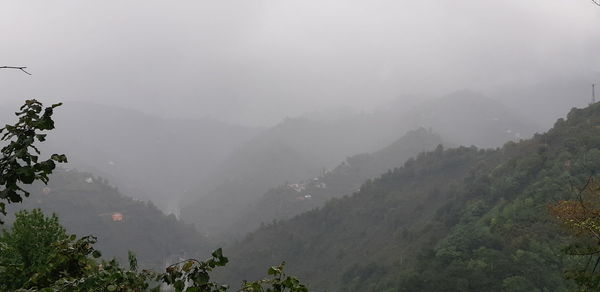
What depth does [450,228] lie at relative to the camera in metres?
69.3

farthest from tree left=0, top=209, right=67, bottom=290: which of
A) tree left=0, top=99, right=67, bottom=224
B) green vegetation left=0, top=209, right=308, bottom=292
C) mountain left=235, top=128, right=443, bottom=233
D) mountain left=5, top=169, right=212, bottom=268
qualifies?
mountain left=235, top=128, right=443, bottom=233

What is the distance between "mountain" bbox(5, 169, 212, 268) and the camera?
13688 cm

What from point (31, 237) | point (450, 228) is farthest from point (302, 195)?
point (31, 237)

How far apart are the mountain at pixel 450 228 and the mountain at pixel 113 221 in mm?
35874

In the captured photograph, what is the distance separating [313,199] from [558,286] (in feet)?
475

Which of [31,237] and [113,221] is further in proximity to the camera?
[113,221]

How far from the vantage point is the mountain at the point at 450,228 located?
43312mm

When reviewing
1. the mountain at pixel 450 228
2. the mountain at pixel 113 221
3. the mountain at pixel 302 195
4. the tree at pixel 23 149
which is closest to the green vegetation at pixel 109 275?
the tree at pixel 23 149

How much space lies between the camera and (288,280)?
4043 mm

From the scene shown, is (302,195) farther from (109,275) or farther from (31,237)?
(109,275)

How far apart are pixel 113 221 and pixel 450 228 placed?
117m

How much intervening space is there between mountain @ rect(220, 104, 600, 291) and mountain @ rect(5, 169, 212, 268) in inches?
1412

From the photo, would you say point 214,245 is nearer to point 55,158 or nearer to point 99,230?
point 99,230

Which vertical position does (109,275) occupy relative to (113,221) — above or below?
below
